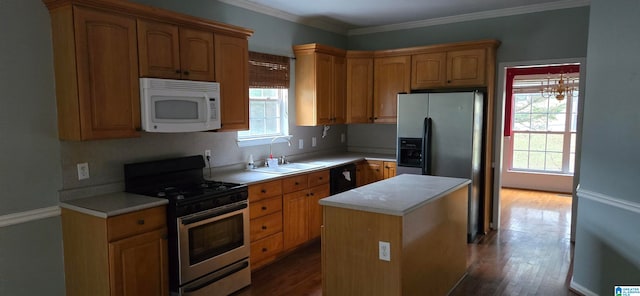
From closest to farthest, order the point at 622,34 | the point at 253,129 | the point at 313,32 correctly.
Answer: the point at 622,34, the point at 253,129, the point at 313,32

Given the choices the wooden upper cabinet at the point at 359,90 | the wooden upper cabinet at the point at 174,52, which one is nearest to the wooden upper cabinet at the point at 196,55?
the wooden upper cabinet at the point at 174,52

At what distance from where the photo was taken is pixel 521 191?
7688 millimetres

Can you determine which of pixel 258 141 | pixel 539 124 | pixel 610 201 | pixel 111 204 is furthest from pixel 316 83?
pixel 539 124

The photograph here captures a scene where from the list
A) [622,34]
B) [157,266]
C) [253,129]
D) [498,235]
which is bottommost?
[498,235]

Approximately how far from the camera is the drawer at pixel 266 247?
386cm

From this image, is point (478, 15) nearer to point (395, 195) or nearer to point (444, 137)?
point (444, 137)

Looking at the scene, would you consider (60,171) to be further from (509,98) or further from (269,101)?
(509,98)

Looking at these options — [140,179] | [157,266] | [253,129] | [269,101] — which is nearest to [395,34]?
[269,101]

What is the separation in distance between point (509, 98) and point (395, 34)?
3.13 metres

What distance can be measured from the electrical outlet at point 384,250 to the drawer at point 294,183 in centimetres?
170

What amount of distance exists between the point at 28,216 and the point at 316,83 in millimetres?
3208

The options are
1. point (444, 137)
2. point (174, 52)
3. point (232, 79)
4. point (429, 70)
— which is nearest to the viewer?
point (174, 52)

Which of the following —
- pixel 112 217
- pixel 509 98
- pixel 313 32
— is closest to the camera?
pixel 112 217

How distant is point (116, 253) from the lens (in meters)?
2.72
